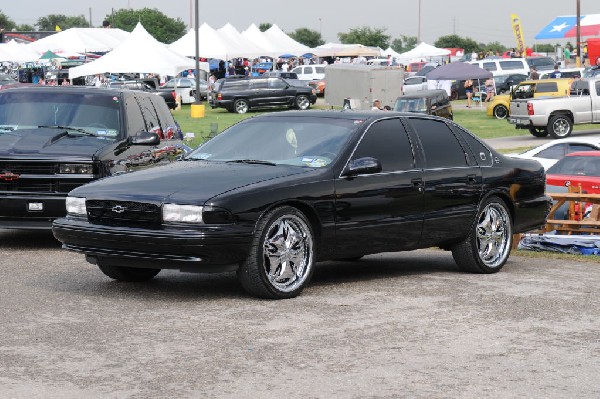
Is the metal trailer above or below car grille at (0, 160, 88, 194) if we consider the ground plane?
above

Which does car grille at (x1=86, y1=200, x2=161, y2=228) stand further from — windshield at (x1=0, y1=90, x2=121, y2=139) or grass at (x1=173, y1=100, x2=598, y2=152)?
grass at (x1=173, y1=100, x2=598, y2=152)

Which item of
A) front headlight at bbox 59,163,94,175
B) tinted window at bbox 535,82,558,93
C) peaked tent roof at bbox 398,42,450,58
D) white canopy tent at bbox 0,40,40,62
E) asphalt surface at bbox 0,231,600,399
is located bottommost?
asphalt surface at bbox 0,231,600,399

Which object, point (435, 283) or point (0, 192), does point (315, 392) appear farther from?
point (0, 192)

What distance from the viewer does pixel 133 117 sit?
44.2 feet

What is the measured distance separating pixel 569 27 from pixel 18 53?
33.6 m

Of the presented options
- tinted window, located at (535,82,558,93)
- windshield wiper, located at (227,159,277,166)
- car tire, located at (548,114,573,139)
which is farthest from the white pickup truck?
windshield wiper, located at (227,159,277,166)

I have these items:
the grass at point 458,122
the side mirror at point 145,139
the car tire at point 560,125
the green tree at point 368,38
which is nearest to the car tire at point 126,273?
the side mirror at point 145,139

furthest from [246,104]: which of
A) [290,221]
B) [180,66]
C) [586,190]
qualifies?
[290,221]

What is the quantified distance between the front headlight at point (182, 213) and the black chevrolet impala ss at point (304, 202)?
0.01 meters

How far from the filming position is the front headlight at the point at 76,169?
482 inches

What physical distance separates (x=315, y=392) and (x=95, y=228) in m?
3.40

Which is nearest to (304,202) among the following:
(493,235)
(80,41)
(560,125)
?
(493,235)

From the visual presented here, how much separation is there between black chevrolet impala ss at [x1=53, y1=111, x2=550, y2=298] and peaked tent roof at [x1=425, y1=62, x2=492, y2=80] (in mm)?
43438

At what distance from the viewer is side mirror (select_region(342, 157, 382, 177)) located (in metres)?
9.49
